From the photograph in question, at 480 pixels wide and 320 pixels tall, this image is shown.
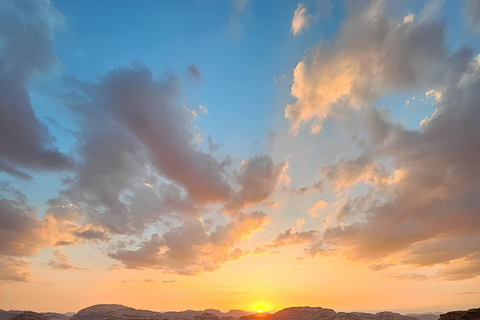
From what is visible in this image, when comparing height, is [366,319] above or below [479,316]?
below

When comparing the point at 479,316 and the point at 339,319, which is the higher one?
the point at 479,316

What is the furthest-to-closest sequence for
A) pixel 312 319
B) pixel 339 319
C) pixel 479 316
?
pixel 312 319
pixel 339 319
pixel 479 316

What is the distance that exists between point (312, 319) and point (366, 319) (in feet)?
133

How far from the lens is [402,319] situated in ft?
653

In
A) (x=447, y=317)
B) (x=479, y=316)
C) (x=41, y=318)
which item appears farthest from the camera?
(x=41, y=318)

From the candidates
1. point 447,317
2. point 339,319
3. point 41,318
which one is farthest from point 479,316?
point 41,318

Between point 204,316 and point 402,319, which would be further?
point 402,319

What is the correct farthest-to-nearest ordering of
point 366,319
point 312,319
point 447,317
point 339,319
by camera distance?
point 312,319, point 366,319, point 339,319, point 447,317

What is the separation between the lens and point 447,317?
82.6 metres

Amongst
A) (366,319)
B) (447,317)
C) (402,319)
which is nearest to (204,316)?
(366,319)

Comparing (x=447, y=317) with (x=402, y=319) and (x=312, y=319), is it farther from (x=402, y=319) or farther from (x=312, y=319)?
(x=402, y=319)

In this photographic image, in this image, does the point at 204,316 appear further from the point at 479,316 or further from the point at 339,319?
the point at 479,316

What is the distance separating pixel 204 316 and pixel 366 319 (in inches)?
4850

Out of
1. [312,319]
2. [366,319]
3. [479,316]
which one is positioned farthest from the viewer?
[312,319]
